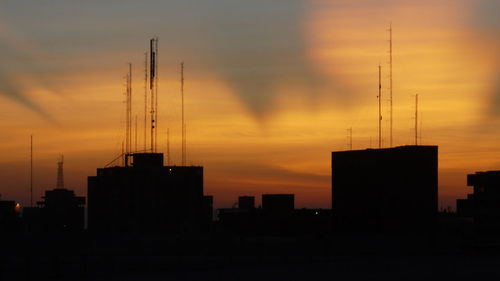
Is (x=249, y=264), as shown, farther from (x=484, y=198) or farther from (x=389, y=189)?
(x=484, y=198)

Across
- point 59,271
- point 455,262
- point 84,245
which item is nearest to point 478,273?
point 455,262

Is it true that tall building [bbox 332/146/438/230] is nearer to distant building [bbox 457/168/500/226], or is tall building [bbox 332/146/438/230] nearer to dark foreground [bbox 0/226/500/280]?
distant building [bbox 457/168/500/226]

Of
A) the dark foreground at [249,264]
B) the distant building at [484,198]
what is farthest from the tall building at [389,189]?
the dark foreground at [249,264]

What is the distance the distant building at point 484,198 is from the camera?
176m

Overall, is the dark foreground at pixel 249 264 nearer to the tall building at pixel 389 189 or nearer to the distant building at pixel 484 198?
the tall building at pixel 389 189

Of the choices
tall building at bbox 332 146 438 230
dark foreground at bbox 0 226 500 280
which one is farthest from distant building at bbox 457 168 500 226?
dark foreground at bbox 0 226 500 280

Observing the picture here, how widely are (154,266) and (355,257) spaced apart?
30.0 metres

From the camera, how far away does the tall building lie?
576ft

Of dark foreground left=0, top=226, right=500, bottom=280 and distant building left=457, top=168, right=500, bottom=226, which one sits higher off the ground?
distant building left=457, top=168, right=500, bottom=226

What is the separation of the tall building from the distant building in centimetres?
995

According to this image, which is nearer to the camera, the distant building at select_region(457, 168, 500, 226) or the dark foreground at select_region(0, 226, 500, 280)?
the dark foreground at select_region(0, 226, 500, 280)

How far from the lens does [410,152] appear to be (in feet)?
588

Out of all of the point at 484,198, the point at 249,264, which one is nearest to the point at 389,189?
the point at 484,198

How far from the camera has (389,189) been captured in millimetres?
181250
